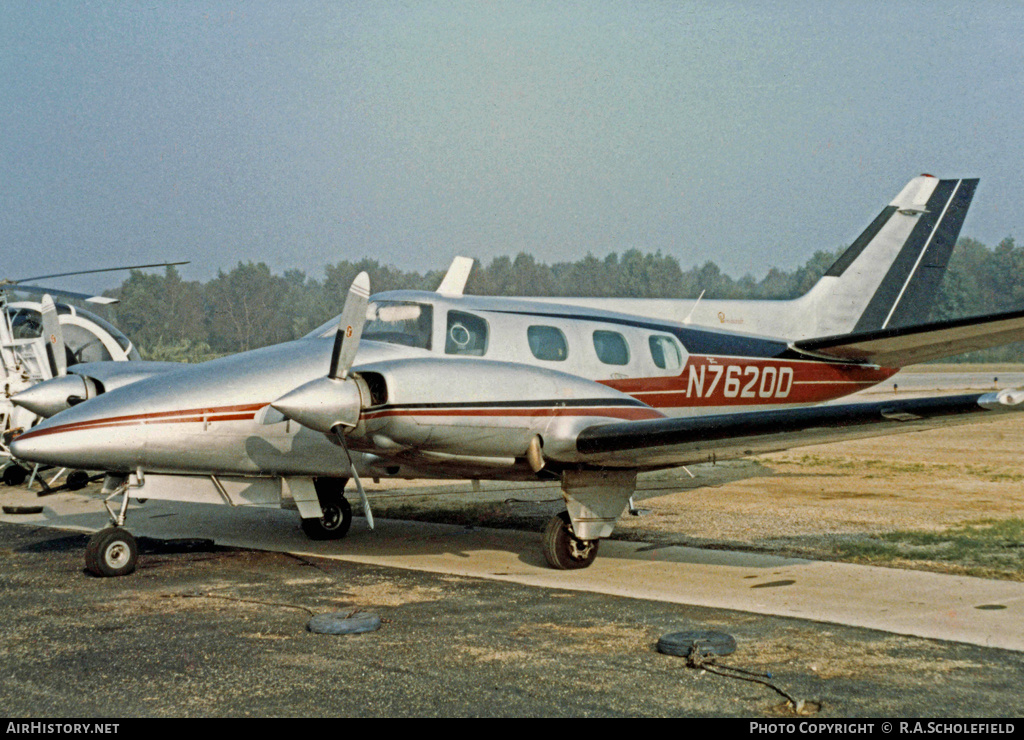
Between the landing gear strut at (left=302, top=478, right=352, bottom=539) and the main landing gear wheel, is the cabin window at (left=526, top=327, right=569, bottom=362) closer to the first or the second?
the main landing gear wheel

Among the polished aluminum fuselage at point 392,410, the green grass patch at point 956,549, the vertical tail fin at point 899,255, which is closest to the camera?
the polished aluminum fuselage at point 392,410

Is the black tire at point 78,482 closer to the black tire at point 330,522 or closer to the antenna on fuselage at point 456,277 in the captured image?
the black tire at point 330,522

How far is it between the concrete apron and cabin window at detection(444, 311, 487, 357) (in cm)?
220

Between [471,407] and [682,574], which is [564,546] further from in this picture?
[471,407]

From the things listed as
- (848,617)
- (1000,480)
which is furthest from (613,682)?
(1000,480)

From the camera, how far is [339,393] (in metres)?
8.12

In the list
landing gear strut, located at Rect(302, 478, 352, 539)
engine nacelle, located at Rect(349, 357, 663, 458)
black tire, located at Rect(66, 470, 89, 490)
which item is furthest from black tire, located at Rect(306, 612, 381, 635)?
black tire, located at Rect(66, 470, 89, 490)

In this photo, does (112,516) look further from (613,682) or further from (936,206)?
(936,206)

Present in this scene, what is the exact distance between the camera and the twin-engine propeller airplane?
8195mm

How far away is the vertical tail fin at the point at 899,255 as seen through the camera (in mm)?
13953

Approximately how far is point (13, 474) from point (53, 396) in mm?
7097

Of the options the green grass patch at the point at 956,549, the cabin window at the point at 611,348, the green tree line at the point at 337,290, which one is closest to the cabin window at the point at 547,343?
the cabin window at the point at 611,348

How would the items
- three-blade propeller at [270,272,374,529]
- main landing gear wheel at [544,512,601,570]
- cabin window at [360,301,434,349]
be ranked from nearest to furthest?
three-blade propeller at [270,272,374,529], main landing gear wheel at [544,512,601,570], cabin window at [360,301,434,349]

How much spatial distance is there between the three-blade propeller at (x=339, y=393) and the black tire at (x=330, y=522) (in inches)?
117
